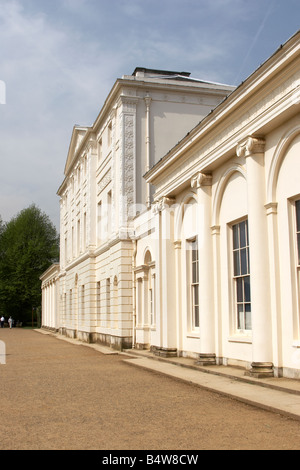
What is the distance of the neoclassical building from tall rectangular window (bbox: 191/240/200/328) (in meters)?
0.05

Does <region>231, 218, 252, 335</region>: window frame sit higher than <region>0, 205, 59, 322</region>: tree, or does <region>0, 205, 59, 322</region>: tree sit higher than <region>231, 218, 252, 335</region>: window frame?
<region>0, 205, 59, 322</region>: tree

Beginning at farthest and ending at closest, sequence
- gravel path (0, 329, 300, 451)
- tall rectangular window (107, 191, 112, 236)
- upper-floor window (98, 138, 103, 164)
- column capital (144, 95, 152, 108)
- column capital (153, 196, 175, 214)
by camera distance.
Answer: upper-floor window (98, 138, 103, 164) < tall rectangular window (107, 191, 112, 236) < column capital (144, 95, 152, 108) < column capital (153, 196, 175, 214) < gravel path (0, 329, 300, 451)

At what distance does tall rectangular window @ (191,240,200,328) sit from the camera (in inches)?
613

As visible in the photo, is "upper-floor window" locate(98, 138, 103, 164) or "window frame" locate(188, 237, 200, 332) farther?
"upper-floor window" locate(98, 138, 103, 164)

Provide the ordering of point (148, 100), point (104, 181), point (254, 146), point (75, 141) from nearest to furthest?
point (254, 146)
point (148, 100)
point (104, 181)
point (75, 141)

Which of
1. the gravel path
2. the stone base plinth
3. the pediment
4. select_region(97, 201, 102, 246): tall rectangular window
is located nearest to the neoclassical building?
the stone base plinth

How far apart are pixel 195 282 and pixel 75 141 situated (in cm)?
2134

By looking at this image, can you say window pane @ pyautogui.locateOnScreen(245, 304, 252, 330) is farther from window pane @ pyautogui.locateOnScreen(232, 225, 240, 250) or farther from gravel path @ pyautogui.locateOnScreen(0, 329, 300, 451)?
gravel path @ pyautogui.locateOnScreen(0, 329, 300, 451)

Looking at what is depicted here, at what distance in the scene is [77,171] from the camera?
3488 centimetres

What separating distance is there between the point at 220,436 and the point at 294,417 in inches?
53.6

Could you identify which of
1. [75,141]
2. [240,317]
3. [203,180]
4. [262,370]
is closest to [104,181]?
[75,141]

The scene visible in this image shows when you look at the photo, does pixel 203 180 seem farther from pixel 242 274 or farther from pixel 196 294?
pixel 196 294

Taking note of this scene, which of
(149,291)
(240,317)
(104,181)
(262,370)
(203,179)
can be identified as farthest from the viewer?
(104,181)

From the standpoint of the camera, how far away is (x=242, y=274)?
12656 mm
